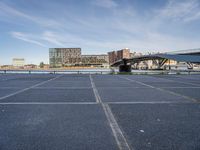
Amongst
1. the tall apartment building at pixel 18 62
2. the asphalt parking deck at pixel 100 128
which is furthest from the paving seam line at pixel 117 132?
the tall apartment building at pixel 18 62

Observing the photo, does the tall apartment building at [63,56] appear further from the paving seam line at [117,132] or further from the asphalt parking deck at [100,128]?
the paving seam line at [117,132]

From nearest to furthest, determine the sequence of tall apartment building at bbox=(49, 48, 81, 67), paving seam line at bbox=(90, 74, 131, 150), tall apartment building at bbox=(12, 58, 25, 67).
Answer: paving seam line at bbox=(90, 74, 131, 150), tall apartment building at bbox=(49, 48, 81, 67), tall apartment building at bbox=(12, 58, 25, 67)

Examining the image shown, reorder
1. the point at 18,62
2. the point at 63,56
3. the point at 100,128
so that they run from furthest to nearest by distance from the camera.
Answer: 1. the point at 18,62
2. the point at 63,56
3. the point at 100,128

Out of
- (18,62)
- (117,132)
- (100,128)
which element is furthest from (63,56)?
(117,132)

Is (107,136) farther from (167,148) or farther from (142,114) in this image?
(142,114)

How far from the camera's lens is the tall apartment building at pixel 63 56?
511ft

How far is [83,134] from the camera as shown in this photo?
5.45m

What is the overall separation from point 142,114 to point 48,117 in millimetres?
3083

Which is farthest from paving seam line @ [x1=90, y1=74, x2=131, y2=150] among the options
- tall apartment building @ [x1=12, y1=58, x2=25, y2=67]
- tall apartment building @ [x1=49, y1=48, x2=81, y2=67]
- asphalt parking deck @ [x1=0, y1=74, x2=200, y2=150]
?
tall apartment building @ [x1=12, y1=58, x2=25, y2=67]

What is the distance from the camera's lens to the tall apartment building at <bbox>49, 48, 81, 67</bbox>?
155725 mm

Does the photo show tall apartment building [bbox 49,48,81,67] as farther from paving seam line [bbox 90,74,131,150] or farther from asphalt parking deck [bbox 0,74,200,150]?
paving seam line [bbox 90,74,131,150]

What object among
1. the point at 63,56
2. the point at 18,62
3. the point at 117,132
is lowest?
the point at 117,132

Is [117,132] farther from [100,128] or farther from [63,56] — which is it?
[63,56]

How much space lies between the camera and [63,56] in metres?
173
